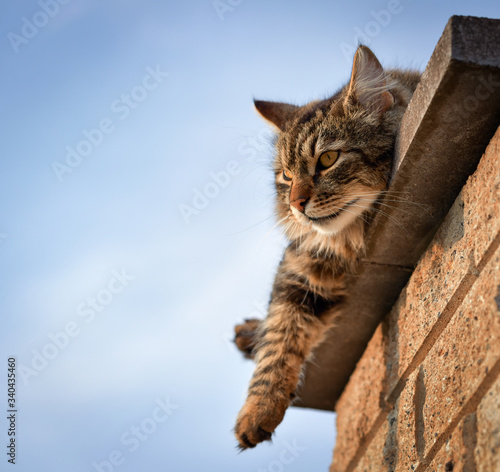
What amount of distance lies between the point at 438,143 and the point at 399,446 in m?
1.20

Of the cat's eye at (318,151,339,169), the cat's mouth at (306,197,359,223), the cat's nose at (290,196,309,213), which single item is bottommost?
the cat's mouth at (306,197,359,223)

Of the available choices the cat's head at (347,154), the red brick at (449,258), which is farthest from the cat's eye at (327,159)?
the red brick at (449,258)

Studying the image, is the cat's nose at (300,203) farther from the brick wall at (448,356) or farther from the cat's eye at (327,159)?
the brick wall at (448,356)

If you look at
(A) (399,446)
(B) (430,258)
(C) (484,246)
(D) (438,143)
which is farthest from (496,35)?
(A) (399,446)

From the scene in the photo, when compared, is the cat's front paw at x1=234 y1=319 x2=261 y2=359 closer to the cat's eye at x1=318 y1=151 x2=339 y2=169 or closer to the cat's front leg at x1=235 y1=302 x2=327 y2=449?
the cat's front leg at x1=235 y1=302 x2=327 y2=449

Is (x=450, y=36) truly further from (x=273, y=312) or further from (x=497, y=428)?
(x=273, y=312)

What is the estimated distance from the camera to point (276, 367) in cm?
285

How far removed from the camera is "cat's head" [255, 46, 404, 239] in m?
2.54

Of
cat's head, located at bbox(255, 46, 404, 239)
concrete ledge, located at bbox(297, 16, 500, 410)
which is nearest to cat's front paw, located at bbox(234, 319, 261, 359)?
concrete ledge, located at bbox(297, 16, 500, 410)

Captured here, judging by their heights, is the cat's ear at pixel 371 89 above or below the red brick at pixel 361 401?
above

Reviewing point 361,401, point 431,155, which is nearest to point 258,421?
point 361,401

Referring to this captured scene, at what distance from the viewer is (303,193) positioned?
262 cm

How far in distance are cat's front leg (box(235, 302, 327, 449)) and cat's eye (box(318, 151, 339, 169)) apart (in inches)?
30.3

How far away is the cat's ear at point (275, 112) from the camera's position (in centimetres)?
333
